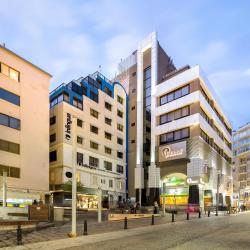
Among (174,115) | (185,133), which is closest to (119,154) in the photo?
(174,115)

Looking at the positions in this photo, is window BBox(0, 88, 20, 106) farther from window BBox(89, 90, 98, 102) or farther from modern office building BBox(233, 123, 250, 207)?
modern office building BBox(233, 123, 250, 207)

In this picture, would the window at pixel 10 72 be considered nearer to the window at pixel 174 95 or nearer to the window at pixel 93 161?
the window at pixel 93 161

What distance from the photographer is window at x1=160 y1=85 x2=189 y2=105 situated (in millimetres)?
56344

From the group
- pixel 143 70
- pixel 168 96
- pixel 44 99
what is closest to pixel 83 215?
pixel 44 99

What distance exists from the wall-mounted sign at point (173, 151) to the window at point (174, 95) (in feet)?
28.8

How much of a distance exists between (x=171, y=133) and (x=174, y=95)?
698 centimetres

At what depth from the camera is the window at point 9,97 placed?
40.8 m

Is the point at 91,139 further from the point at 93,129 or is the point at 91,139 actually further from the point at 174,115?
the point at 174,115

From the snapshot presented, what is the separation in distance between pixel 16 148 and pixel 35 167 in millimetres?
→ 3919

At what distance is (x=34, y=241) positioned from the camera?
15.4 metres

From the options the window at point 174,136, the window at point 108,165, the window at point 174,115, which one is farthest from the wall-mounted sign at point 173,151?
the window at point 108,165

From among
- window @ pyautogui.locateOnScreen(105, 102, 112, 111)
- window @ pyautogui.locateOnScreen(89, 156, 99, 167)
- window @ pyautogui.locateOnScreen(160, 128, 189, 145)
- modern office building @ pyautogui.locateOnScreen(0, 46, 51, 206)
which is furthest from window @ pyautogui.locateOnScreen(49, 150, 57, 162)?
window @ pyautogui.locateOnScreen(160, 128, 189, 145)

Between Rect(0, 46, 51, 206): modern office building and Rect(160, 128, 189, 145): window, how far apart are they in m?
22.2

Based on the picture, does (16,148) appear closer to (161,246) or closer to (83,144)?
(83,144)
